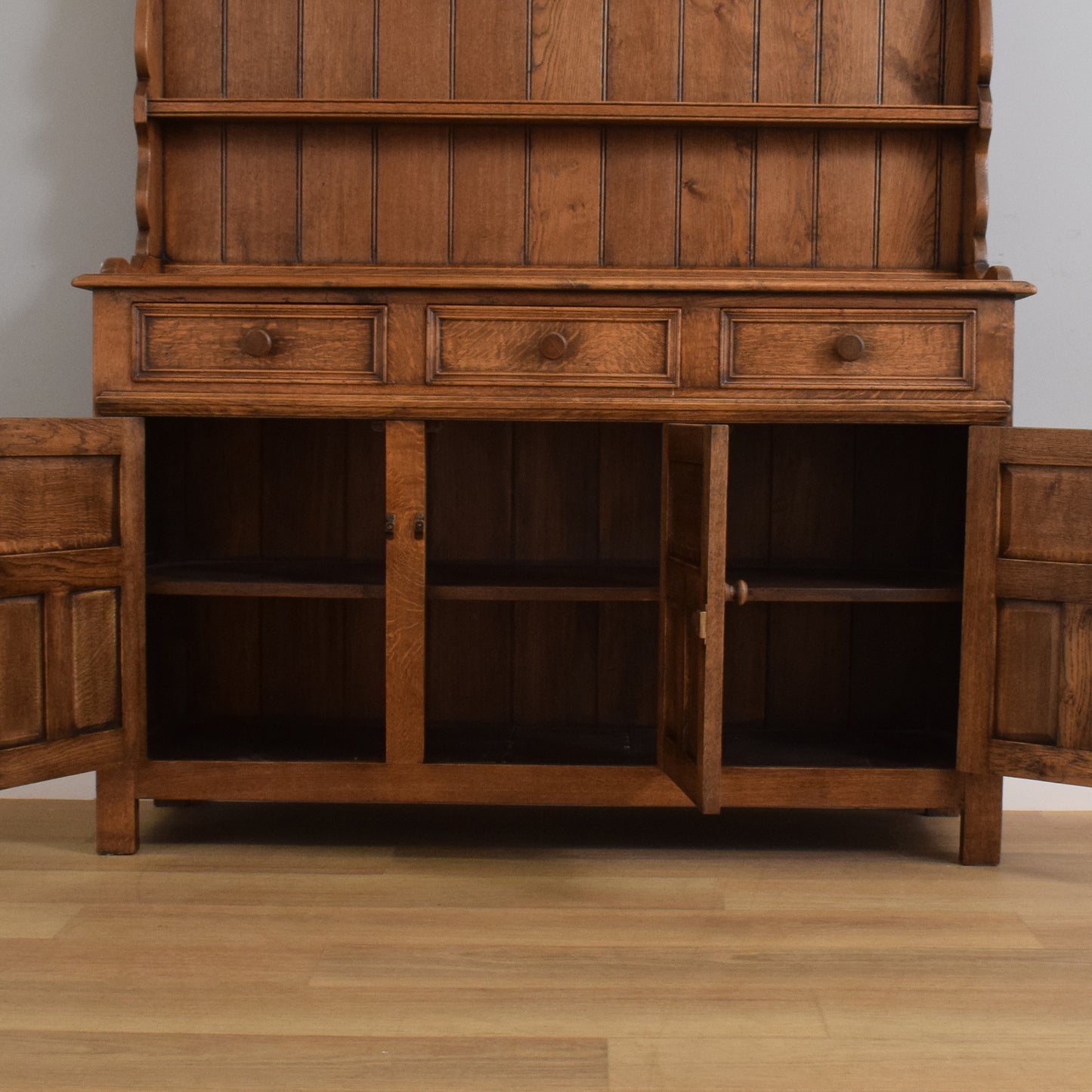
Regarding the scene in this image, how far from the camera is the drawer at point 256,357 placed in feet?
7.55

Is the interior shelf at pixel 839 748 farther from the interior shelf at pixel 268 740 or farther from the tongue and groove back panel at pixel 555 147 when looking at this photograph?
the tongue and groove back panel at pixel 555 147

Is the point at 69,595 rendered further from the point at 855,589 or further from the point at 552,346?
the point at 855,589

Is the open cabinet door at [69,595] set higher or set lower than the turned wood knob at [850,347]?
lower

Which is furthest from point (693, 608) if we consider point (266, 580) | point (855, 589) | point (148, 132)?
point (148, 132)

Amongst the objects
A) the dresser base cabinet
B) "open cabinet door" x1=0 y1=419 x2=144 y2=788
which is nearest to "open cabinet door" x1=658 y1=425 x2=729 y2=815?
the dresser base cabinet

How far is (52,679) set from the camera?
223 cm

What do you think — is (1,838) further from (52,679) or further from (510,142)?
(510,142)

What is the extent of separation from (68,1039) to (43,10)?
2229 millimetres

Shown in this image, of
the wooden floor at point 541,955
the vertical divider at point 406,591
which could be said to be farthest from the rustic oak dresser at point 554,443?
the wooden floor at point 541,955

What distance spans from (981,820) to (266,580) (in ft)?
4.73

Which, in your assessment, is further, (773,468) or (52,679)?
(773,468)

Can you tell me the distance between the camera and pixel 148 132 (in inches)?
100

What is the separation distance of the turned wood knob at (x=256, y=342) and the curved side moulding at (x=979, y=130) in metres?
1.39

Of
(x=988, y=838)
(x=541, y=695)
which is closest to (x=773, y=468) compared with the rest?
(x=541, y=695)
